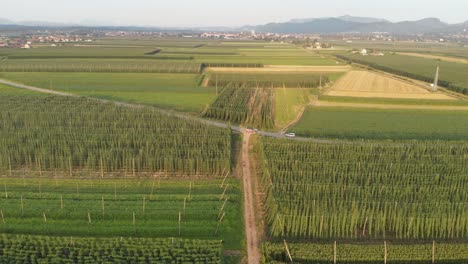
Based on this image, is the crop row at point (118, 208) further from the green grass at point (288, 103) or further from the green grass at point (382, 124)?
the green grass at point (288, 103)

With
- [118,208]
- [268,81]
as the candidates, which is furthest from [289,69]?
[118,208]

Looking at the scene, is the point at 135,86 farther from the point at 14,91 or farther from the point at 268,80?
the point at 268,80

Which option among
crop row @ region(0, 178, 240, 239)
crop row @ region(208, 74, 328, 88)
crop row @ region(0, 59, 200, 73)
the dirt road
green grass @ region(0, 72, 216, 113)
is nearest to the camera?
the dirt road

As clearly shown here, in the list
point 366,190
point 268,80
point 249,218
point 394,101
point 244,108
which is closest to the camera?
point 249,218

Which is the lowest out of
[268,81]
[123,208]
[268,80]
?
[123,208]

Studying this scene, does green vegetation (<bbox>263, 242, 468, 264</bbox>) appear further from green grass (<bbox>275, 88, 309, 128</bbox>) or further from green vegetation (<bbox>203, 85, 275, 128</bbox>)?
green grass (<bbox>275, 88, 309, 128</bbox>)

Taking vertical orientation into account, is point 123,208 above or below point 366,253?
above

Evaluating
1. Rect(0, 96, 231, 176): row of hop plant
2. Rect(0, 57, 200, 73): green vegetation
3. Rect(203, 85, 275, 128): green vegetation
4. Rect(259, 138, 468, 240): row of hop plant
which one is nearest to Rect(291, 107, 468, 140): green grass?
Rect(203, 85, 275, 128): green vegetation
